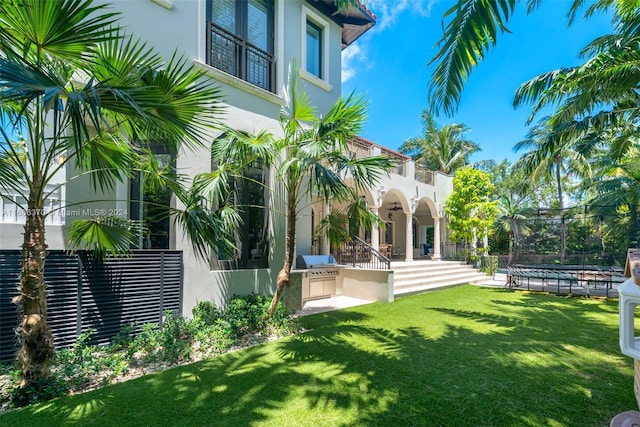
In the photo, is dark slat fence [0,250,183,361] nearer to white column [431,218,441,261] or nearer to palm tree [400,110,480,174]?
white column [431,218,441,261]

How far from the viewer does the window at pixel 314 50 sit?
11016mm

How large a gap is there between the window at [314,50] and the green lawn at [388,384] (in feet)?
29.0

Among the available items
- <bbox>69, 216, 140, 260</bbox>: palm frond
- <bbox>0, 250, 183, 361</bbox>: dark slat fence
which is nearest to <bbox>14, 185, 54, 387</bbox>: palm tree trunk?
<bbox>69, 216, 140, 260</bbox>: palm frond

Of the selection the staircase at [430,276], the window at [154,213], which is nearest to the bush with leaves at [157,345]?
Answer: the window at [154,213]

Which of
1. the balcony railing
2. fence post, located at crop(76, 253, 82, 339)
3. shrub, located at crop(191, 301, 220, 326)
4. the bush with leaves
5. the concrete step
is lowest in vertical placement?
the concrete step

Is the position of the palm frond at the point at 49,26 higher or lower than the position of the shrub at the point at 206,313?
higher

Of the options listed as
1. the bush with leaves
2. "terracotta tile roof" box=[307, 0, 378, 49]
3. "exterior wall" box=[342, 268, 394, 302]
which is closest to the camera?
the bush with leaves

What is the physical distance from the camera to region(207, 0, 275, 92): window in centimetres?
825

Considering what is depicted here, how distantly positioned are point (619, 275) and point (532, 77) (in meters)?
8.76

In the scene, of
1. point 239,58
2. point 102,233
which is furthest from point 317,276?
point 239,58

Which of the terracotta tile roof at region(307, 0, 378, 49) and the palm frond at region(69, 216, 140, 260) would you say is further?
the terracotta tile roof at region(307, 0, 378, 49)

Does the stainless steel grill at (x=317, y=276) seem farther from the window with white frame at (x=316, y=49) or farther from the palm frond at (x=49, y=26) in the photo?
the palm frond at (x=49, y=26)

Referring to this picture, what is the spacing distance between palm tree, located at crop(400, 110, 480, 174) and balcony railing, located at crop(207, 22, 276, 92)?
2136 centimetres

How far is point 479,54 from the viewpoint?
400cm
